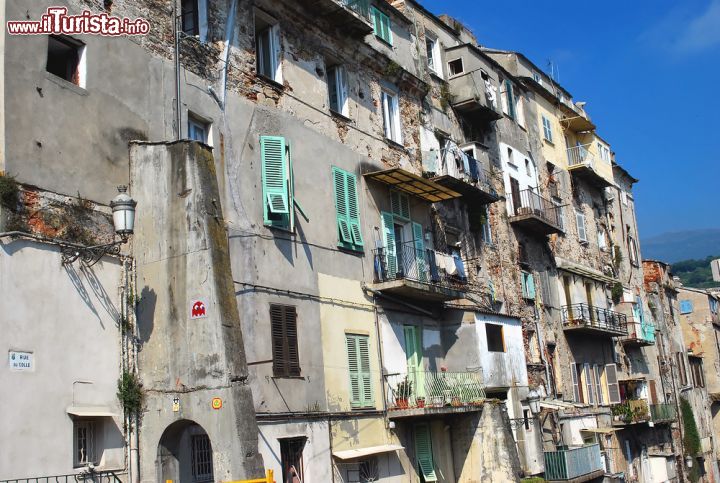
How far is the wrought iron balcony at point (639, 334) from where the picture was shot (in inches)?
1593

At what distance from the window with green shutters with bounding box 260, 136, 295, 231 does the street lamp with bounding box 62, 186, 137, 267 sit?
5056mm

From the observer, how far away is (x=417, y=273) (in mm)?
24328

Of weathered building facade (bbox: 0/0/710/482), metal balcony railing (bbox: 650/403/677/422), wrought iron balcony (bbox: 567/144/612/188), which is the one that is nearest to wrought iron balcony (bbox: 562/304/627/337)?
weathered building facade (bbox: 0/0/710/482)

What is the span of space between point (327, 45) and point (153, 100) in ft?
24.6

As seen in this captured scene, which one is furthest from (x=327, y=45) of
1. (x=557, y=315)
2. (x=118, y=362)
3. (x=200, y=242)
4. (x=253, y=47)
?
(x=557, y=315)

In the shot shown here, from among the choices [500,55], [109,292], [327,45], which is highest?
[500,55]

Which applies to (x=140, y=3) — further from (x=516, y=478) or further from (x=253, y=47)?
(x=516, y=478)

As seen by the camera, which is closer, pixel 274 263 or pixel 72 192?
pixel 72 192

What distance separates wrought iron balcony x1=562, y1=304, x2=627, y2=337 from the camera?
1374 inches

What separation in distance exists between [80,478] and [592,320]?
26.9m

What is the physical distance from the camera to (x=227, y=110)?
1892 centimetres

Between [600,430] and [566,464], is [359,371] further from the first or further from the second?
[600,430]

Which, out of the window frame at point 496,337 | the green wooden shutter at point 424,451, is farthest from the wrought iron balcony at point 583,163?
the green wooden shutter at point 424,451

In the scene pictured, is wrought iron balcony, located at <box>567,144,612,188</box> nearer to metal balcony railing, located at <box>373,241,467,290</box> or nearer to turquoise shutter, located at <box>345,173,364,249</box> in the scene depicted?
metal balcony railing, located at <box>373,241,467,290</box>
